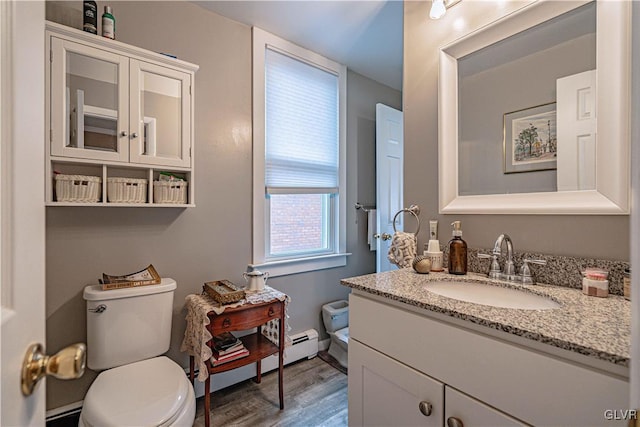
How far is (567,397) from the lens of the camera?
0.63 m

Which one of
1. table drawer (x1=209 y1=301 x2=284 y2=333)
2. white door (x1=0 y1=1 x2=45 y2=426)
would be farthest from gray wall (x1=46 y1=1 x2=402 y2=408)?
white door (x1=0 y1=1 x2=45 y2=426)

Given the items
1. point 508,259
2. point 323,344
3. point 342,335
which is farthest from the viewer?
point 323,344

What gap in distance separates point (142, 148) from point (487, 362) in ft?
5.54

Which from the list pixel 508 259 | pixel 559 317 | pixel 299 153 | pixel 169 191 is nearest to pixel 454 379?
pixel 559 317

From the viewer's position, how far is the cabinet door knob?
2.85ft

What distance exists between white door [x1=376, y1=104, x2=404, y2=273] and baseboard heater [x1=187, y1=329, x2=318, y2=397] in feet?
2.66

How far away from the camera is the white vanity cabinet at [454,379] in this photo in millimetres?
625

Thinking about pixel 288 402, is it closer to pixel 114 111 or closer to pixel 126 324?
pixel 126 324

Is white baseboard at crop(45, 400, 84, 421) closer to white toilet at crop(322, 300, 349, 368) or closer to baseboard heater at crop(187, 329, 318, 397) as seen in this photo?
baseboard heater at crop(187, 329, 318, 397)

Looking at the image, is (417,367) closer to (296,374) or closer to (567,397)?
(567,397)

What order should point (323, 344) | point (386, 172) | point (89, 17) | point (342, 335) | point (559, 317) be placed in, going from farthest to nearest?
point (386, 172)
point (323, 344)
point (342, 335)
point (89, 17)
point (559, 317)

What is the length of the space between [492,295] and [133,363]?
1638 mm

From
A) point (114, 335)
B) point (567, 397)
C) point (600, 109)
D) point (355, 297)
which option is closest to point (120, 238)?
point (114, 335)

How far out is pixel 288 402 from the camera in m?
1.75
